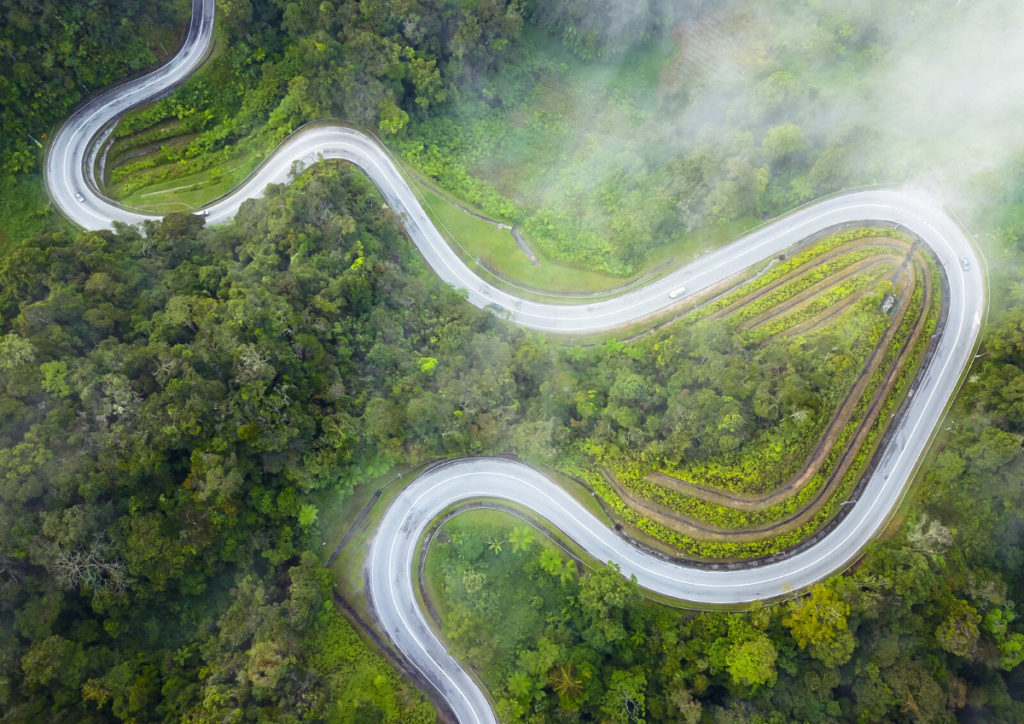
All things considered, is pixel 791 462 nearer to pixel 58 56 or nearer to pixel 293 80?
pixel 293 80

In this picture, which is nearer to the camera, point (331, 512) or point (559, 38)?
point (331, 512)

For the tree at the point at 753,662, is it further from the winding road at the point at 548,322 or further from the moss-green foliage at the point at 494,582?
the moss-green foliage at the point at 494,582

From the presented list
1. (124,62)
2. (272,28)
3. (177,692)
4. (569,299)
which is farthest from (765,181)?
(124,62)

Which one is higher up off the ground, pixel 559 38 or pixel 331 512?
pixel 559 38

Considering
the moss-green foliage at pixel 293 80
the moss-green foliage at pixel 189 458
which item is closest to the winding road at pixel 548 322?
the moss-green foliage at pixel 293 80

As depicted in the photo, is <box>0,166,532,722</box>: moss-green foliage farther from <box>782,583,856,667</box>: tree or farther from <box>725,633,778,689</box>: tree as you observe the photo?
<box>782,583,856,667</box>: tree

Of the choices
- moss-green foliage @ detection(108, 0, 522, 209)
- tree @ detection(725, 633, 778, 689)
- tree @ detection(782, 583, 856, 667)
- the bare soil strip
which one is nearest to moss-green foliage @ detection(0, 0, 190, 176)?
moss-green foliage @ detection(108, 0, 522, 209)

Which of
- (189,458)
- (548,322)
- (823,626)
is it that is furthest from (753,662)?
(189,458)

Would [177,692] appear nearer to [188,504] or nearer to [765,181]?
[188,504]

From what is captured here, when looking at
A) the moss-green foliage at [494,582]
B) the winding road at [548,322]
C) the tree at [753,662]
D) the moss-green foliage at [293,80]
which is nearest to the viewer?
the tree at [753,662]
